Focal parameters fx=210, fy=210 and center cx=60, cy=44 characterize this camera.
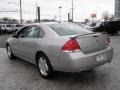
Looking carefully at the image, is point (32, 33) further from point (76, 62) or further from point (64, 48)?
point (76, 62)

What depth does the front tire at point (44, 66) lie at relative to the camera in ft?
17.8

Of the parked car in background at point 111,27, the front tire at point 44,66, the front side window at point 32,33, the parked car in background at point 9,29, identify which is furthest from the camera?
the parked car in background at point 9,29

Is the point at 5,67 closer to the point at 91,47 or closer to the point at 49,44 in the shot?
the point at 49,44

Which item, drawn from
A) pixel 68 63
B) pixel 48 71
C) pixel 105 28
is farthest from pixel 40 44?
pixel 105 28

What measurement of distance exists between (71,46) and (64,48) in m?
0.17

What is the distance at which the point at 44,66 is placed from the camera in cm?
563

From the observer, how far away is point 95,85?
16.3ft

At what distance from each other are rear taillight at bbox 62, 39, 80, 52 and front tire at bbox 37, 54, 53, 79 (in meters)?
0.79

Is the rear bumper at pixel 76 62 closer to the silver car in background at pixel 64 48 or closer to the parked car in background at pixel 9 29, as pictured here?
the silver car in background at pixel 64 48

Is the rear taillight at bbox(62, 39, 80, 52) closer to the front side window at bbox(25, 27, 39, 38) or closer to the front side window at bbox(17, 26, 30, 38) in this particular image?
the front side window at bbox(25, 27, 39, 38)

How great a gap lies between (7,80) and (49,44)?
4.99ft

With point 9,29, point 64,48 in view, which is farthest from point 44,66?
point 9,29

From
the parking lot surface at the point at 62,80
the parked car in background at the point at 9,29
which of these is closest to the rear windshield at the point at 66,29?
the parking lot surface at the point at 62,80

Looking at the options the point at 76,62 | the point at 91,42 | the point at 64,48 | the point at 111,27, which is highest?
the point at 111,27
